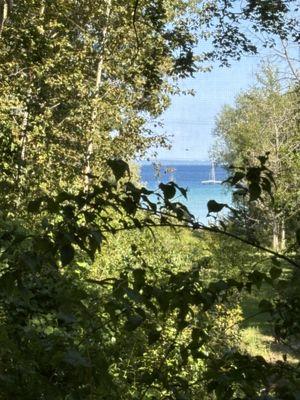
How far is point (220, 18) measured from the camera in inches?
211

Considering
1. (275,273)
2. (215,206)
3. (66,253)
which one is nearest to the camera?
(66,253)

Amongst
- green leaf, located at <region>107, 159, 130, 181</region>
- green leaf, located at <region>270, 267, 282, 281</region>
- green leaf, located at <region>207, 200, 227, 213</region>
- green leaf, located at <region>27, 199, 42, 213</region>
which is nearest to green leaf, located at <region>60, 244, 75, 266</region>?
green leaf, located at <region>27, 199, 42, 213</region>

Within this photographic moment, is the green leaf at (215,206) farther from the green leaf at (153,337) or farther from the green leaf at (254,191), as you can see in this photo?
the green leaf at (153,337)

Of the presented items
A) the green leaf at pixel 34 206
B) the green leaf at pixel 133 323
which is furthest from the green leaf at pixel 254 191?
the green leaf at pixel 34 206

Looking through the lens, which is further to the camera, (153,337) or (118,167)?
(153,337)

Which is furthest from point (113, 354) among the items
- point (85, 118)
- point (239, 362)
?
point (85, 118)

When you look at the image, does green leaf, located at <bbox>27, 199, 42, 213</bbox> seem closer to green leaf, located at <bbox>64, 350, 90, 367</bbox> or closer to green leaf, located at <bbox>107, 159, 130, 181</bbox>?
green leaf, located at <bbox>107, 159, 130, 181</bbox>

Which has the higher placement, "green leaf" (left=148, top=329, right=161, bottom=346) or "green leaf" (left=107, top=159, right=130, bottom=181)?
"green leaf" (left=107, top=159, right=130, bottom=181)

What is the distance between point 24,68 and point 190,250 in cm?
484

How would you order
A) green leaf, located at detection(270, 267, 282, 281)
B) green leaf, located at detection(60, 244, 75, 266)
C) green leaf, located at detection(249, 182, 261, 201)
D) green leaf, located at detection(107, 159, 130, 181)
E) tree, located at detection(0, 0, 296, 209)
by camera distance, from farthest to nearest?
tree, located at detection(0, 0, 296, 209) < green leaf, located at detection(270, 267, 282, 281) < green leaf, located at detection(249, 182, 261, 201) < green leaf, located at detection(107, 159, 130, 181) < green leaf, located at detection(60, 244, 75, 266)

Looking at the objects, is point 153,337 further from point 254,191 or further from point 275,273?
point 254,191

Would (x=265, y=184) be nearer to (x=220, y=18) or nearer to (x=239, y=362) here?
(x=239, y=362)

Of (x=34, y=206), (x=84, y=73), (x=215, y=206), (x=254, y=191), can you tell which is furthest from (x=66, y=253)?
(x=84, y=73)

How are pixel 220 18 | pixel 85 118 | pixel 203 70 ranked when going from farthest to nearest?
pixel 203 70 → pixel 85 118 → pixel 220 18
